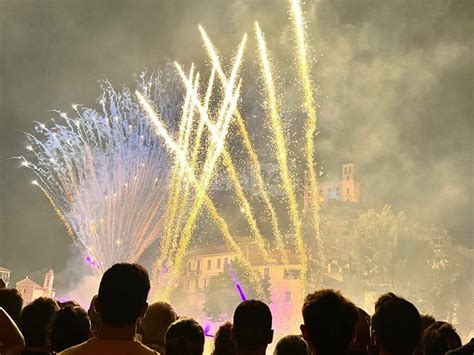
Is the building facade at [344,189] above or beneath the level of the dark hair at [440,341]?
above

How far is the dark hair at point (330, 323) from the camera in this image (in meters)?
3.06

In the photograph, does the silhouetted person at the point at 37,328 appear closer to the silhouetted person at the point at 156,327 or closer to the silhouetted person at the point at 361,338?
the silhouetted person at the point at 156,327

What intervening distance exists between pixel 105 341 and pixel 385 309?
2063mm

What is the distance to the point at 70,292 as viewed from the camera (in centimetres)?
6794

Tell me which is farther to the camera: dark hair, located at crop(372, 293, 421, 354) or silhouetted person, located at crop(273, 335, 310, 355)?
silhouetted person, located at crop(273, 335, 310, 355)

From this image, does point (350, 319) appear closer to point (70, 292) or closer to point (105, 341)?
point (105, 341)

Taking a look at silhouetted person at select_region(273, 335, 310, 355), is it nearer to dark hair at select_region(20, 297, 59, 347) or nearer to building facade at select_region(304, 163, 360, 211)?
dark hair at select_region(20, 297, 59, 347)

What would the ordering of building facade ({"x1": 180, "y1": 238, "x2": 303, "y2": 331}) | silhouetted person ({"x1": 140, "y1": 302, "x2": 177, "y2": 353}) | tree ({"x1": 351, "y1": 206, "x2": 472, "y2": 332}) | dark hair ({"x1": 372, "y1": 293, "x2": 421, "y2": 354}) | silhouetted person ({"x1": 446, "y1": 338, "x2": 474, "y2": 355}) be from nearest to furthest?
silhouetted person ({"x1": 446, "y1": 338, "x2": 474, "y2": 355})
dark hair ({"x1": 372, "y1": 293, "x2": 421, "y2": 354})
silhouetted person ({"x1": 140, "y1": 302, "x2": 177, "y2": 353})
building facade ({"x1": 180, "y1": 238, "x2": 303, "y2": 331})
tree ({"x1": 351, "y1": 206, "x2": 472, "y2": 332})

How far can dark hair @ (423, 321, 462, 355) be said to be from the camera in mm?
4348

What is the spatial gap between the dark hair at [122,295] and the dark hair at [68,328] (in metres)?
1.33

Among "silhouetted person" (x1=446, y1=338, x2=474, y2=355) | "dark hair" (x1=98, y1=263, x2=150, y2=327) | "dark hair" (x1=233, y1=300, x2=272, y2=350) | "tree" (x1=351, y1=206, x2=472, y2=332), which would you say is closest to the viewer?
"silhouetted person" (x1=446, y1=338, x2=474, y2=355)

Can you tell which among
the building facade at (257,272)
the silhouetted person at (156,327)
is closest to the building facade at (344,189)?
the building facade at (257,272)

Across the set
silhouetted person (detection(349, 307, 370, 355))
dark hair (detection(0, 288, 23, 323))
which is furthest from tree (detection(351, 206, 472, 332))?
dark hair (detection(0, 288, 23, 323))

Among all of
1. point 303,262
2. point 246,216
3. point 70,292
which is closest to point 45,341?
point 303,262
